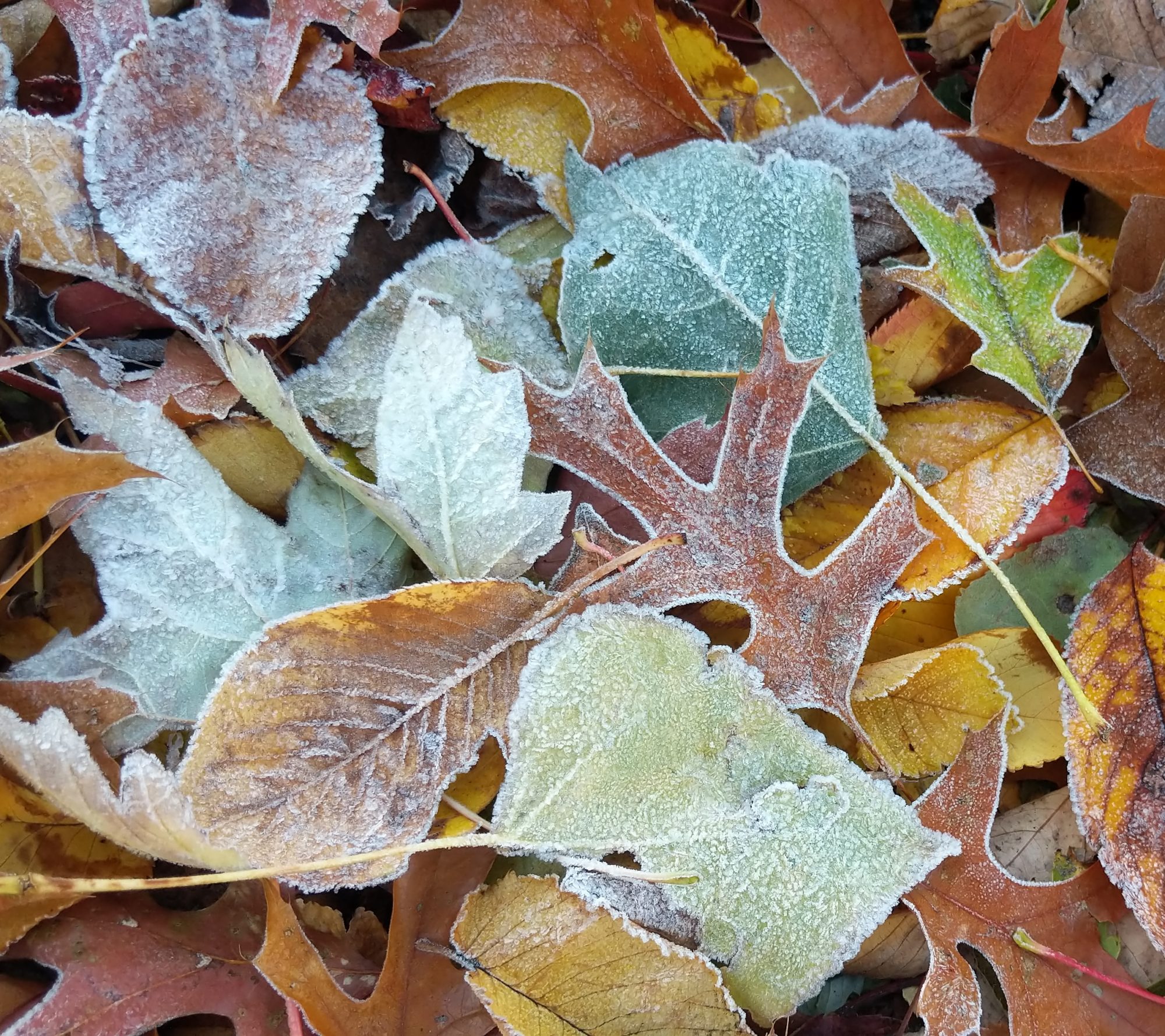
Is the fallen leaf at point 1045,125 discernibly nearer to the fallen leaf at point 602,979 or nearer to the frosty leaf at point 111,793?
the fallen leaf at point 602,979

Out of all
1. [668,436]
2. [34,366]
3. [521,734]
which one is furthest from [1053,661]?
[34,366]

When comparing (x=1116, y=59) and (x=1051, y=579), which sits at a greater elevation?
(x=1116, y=59)

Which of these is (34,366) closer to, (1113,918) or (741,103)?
(741,103)

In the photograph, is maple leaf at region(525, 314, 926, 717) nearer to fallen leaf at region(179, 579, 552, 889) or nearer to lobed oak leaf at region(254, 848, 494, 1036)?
fallen leaf at region(179, 579, 552, 889)

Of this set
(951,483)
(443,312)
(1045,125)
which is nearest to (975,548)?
(951,483)

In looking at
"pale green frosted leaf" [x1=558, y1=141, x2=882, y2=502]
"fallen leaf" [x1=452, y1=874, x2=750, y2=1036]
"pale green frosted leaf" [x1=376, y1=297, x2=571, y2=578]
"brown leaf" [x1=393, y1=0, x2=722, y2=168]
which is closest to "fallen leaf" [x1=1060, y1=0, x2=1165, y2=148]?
"pale green frosted leaf" [x1=558, y1=141, x2=882, y2=502]

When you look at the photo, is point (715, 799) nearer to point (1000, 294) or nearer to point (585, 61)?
point (1000, 294)
